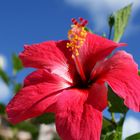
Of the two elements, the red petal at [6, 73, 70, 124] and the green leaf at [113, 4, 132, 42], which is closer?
the red petal at [6, 73, 70, 124]

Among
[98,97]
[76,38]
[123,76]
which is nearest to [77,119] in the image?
[98,97]

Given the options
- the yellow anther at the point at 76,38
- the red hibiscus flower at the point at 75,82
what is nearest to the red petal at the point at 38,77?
the red hibiscus flower at the point at 75,82

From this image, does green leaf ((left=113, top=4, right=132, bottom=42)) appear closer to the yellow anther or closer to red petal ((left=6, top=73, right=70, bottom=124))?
the yellow anther

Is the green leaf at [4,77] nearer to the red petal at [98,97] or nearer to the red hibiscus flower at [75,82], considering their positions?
the red hibiscus flower at [75,82]

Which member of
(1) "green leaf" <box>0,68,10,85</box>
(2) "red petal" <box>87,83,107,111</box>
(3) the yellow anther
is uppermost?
(1) "green leaf" <box>0,68,10,85</box>

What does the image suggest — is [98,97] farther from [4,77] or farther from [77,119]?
[4,77]

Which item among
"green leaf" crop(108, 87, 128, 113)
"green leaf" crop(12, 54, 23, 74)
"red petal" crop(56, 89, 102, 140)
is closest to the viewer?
"red petal" crop(56, 89, 102, 140)

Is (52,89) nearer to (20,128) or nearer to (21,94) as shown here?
(21,94)

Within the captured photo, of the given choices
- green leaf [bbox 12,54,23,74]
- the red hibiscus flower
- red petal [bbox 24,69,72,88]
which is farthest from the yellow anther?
green leaf [bbox 12,54,23,74]
